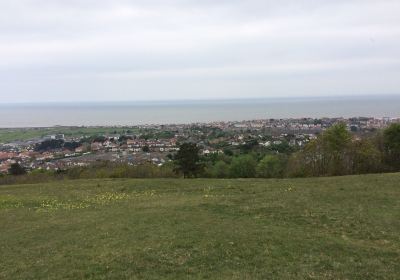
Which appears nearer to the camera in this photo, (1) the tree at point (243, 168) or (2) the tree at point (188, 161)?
(2) the tree at point (188, 161)

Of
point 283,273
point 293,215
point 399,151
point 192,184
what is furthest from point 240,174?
point 283,273

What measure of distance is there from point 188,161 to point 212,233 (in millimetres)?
26695

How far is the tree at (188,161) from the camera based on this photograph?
4003 cm

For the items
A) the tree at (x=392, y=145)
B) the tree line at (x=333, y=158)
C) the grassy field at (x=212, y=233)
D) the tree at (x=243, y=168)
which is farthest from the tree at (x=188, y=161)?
the tree at (x=392, y=145)

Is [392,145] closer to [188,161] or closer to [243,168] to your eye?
[243,168]

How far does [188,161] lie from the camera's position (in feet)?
132

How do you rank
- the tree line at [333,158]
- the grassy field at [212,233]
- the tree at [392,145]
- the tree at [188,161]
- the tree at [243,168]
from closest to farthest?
the grassy field at [212,233]
the tree at [188,161]
the tree line at [333,158]
the tree at [392,145]
the tree at [243,168]

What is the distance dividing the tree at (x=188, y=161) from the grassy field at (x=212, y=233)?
15.8 metres

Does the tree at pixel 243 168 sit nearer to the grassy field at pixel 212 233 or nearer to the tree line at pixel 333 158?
the tree line at pixel 333 158

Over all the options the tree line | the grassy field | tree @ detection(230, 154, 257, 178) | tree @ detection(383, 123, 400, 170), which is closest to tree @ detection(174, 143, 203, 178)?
the tree line

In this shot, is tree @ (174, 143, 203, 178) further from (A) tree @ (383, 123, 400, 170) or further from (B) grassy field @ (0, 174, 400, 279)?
(A) tree @ (383, 123, 400, 170)

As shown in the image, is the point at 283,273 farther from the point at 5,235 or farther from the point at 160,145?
the point at 160,145

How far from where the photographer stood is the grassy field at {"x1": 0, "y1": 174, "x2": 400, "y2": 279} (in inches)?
419

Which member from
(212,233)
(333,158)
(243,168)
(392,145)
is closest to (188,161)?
(243,168)
